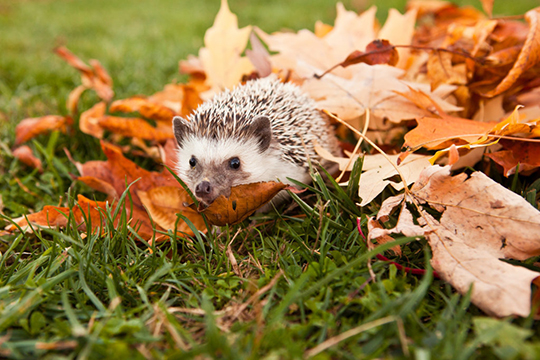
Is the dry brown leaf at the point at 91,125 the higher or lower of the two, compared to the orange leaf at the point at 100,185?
higher

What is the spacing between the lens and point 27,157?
11.5 ft

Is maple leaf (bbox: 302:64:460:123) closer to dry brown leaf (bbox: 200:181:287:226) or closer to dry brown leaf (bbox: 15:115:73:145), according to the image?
dry brown leaf (bbox: 200:181:287:226)

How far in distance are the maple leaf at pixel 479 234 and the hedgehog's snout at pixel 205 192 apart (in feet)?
3.47

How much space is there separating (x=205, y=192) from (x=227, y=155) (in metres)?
0.40

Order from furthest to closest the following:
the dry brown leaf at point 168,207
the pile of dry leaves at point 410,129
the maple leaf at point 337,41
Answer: the maple leaf at point 337,41 < the dry brown leaf at point 168,207 < the pile of dry leaves at point 410,129

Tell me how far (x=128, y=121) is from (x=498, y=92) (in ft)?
9.86

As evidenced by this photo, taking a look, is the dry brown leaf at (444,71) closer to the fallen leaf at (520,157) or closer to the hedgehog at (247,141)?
the fallen leaf at (520,157)

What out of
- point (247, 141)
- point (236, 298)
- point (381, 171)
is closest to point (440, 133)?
point (381, 171)

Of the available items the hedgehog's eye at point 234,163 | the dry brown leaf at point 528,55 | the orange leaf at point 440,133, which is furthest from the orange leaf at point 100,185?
the dry brown leaf at point 528,55

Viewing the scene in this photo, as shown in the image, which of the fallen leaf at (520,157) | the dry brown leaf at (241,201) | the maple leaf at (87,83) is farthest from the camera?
the maple leaf at (87,83)

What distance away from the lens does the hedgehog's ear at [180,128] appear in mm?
2936

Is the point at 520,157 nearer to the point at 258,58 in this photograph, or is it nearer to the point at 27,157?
the point at 258,58

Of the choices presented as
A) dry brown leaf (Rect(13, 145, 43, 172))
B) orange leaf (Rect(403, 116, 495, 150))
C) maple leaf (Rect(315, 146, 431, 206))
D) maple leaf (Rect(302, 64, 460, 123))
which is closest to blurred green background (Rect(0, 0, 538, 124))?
dry brown leaf (Rect(13, 145, 43, 172))

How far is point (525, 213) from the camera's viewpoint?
198cm
